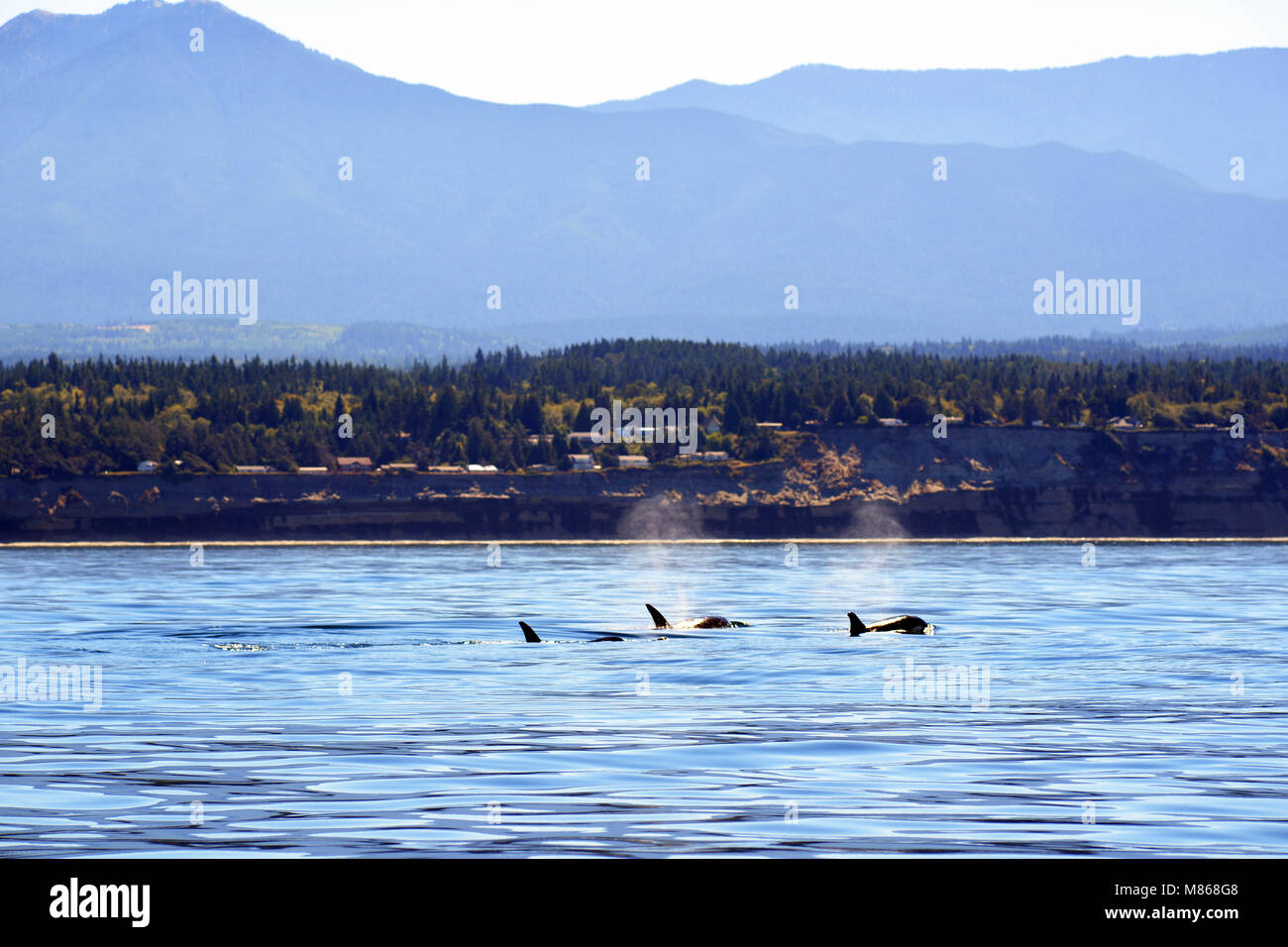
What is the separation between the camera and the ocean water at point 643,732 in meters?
27.7

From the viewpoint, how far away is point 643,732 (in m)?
41.7

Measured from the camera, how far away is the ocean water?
2766 centimetres
